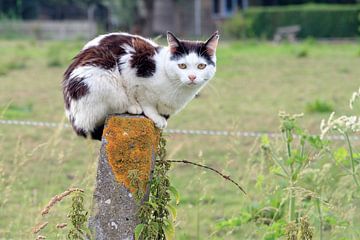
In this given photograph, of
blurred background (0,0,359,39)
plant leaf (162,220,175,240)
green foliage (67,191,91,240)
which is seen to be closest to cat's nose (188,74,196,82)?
plant leaf (162,220,175,240)

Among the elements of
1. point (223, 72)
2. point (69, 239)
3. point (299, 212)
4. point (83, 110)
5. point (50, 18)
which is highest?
point (83, 110)

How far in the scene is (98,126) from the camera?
481cm

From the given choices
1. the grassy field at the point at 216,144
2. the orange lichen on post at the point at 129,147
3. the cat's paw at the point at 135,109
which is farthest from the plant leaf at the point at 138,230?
the cat's paw at the point at 135,109

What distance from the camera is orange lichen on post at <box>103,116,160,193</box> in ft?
13.1

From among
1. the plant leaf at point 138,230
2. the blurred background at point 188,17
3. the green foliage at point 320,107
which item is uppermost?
the plant leaf at point 138,230

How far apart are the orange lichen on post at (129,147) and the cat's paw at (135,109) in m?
0.70

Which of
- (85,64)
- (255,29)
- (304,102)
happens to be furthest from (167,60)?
(255,29)

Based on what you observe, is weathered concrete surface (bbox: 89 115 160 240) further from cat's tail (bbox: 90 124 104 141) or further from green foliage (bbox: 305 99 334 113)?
green foliage (bbox: 305 99 334 113)

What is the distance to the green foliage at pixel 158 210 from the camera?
4.06 meters

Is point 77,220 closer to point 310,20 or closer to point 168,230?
point 168,230

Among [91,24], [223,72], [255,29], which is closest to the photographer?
[223,72]

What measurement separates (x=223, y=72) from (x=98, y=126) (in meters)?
14.5

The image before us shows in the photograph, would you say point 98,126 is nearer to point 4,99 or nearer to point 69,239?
point 69,239

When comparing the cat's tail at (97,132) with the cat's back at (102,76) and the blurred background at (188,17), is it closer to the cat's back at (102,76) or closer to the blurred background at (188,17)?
the cat's back at (102,76)
